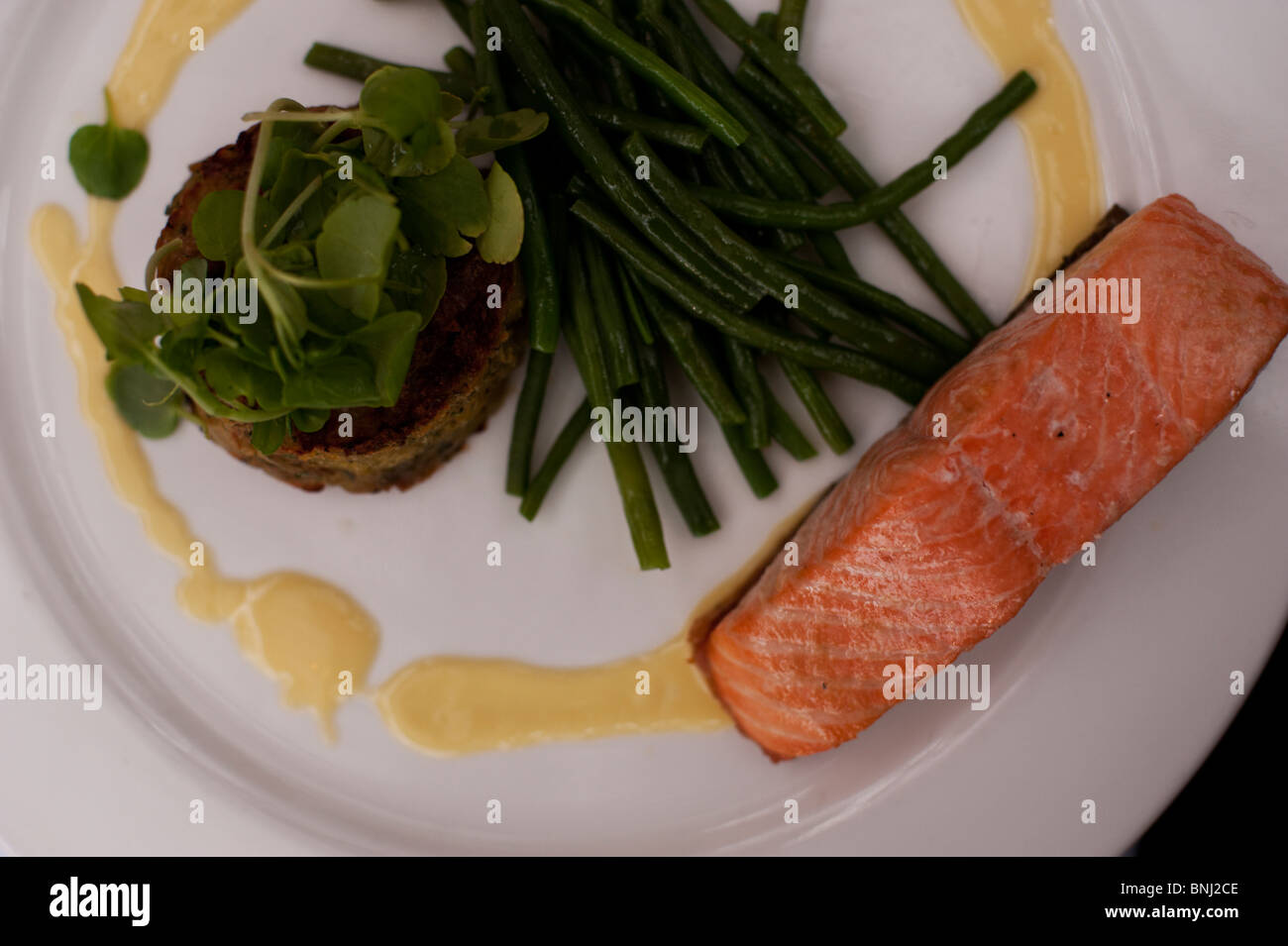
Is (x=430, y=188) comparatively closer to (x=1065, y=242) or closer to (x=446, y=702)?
(x=446, y=702)

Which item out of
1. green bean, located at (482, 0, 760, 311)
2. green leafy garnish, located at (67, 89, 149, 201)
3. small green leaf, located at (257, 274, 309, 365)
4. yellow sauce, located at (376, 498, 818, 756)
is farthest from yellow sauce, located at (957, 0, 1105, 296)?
green leafy garnish, located at (67, 89, 149, 201)

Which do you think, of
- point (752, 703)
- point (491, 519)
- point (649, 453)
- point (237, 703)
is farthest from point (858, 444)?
point (237, 703)

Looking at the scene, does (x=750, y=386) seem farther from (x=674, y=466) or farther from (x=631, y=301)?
(x=631, y=301)

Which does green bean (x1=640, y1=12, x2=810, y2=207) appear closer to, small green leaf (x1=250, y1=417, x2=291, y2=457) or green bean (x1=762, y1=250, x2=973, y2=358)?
green bean (x1=762, y1=250, x2=973, y2=358)

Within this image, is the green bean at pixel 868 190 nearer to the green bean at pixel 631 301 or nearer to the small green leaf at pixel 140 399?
the green bean at pixel 631 301

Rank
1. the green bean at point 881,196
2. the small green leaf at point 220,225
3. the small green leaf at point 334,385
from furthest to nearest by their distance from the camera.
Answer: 1. the green bean at point 881,196
2. the small green leaf at point 220,225
3. the small green leaf at point 334,385

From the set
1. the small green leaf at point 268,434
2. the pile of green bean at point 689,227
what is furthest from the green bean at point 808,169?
the small green leaf at point 268,434
